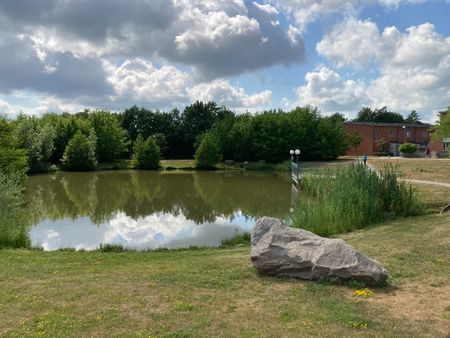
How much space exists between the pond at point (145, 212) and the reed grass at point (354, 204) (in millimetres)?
3243

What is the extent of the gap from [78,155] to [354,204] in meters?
44.8

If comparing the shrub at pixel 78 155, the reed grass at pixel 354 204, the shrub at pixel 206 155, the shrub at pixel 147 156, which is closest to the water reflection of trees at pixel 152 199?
the reed grass at pixel 354 204

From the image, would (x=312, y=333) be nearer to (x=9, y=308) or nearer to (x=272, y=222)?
(x=272, y=222)

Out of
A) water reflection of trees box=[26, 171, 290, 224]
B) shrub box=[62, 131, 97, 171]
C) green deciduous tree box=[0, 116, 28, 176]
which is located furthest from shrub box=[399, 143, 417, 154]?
green deciduous tree box=[0, 116, 28, 176]

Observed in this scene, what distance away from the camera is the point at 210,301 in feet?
19.6

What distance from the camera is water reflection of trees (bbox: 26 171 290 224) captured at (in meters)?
21.8

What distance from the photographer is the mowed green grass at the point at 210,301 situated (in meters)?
5.02

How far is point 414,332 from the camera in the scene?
496 cm

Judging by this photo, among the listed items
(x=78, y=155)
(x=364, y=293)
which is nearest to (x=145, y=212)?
(x=364, y=293)

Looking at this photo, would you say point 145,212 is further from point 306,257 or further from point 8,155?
point 306,257

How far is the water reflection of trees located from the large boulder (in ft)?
40.2

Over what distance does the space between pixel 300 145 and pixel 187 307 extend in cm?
5705

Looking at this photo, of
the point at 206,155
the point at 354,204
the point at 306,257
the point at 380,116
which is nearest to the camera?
the point at 306,257

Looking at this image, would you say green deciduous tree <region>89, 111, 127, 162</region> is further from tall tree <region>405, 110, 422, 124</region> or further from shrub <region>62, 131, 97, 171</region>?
tall tree <region>405, 110, 422, 124</region>
